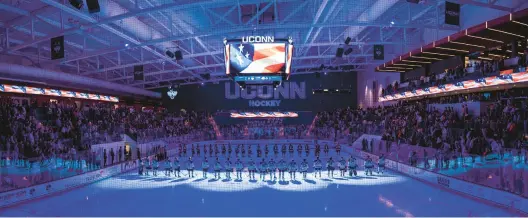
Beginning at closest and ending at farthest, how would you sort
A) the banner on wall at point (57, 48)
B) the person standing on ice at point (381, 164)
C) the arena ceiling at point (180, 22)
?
the banner on wall at point (57, 48)
the arena ceiling at point (180, 22)
the person standing on ice at point (381, 164)

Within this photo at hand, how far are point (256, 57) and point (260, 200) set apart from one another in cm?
520

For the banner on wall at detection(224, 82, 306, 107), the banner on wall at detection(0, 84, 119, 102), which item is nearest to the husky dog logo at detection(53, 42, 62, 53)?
the banner on wall at detection(0, 84, 119, 102)

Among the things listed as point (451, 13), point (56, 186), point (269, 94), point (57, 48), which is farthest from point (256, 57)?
point (269, 94)

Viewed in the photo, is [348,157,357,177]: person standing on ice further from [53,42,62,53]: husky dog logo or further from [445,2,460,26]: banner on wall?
[53,42,62,53]: husky dog logo

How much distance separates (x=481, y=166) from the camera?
11906mm

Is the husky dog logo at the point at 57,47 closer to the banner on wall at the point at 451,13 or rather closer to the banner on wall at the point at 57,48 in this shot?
the banner on wall at the point at 57,48

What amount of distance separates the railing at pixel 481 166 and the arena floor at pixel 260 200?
702 millimetres

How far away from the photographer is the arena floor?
1084 centimetres

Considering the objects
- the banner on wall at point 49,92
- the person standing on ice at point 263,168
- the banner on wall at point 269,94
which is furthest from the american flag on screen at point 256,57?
the banner on wall at point 269,94

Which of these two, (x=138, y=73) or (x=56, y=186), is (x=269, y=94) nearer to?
(x=138, y=73)

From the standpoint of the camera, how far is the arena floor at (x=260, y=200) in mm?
10844

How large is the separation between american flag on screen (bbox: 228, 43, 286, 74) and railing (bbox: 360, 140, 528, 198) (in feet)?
22.7

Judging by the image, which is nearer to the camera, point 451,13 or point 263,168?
point 451,13

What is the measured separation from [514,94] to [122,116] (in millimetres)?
25435
